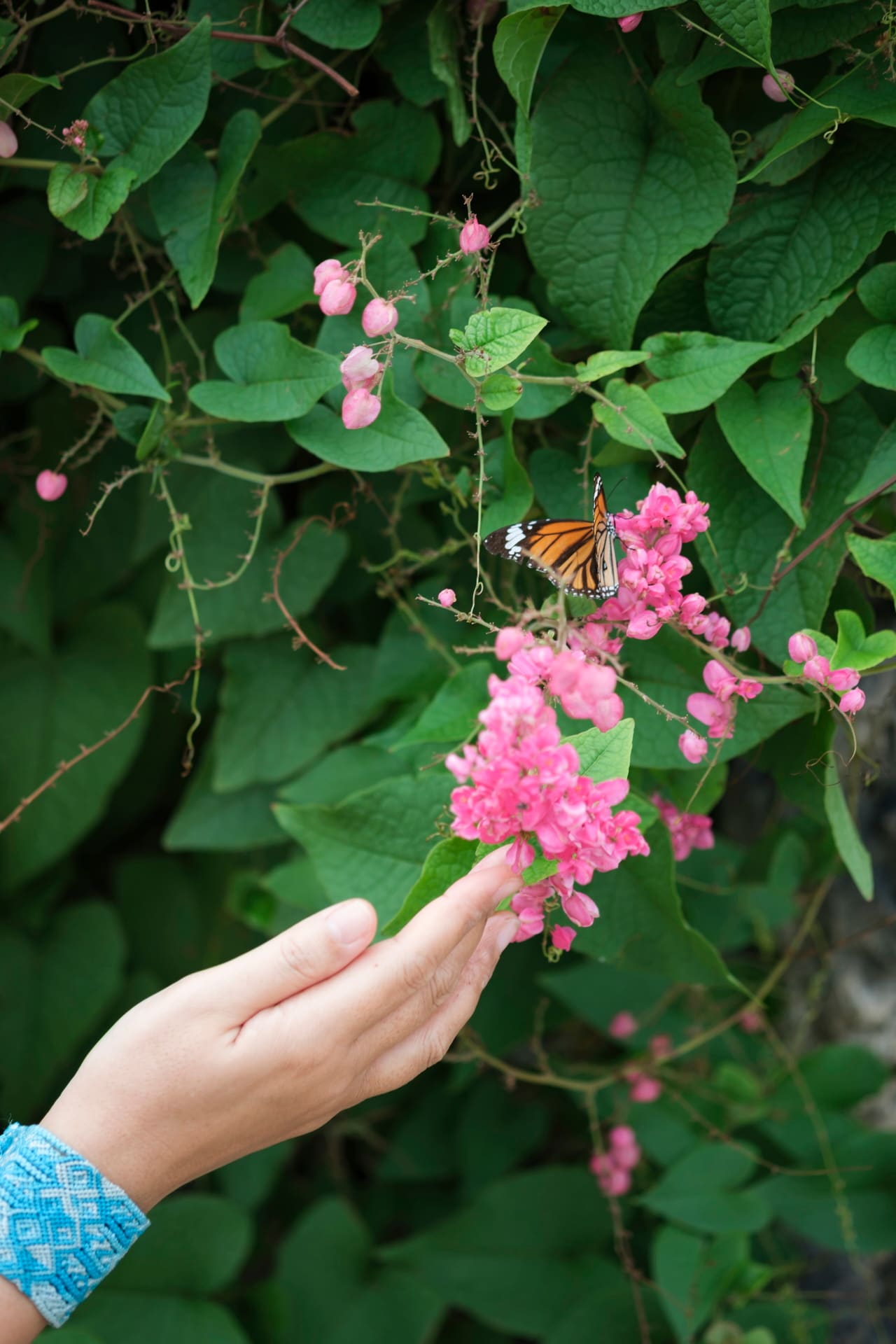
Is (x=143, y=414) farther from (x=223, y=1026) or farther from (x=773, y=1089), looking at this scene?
(x=773, y=1089)

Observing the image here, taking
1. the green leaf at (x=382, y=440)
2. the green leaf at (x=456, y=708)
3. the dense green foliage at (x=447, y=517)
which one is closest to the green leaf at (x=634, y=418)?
the dense green foliage at (x=447, y=517)

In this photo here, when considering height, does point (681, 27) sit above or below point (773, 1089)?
above

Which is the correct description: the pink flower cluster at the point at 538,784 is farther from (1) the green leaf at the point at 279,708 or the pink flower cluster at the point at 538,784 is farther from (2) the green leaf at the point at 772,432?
(1) the green leaf at the point at 279,708

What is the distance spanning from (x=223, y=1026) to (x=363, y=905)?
0.11 metres

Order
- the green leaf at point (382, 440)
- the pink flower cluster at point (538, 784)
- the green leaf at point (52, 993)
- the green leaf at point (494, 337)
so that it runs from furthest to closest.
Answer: the green leaf at point (52, 993), the green leaf at point (382, 440), the green leaf at point (494, 337), the pink flower cluster at point (538, 784)

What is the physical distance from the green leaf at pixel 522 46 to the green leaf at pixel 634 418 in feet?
0.69

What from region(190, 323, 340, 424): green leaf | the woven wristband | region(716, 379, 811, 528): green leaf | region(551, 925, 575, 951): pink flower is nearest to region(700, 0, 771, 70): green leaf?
region(716, 379, 811, 528): green leaf

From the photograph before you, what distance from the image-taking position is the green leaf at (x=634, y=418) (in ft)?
2.08

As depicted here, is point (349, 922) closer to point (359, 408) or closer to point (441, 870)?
point (441, 870)

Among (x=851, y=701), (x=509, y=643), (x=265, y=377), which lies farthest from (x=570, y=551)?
(x=265, y=377)

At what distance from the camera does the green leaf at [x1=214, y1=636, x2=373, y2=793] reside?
40.4 inches

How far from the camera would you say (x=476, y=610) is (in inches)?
35.6

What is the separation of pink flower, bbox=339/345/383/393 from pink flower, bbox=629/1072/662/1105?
2.69 feet

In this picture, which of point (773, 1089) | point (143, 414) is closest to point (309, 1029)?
point (143, 414)
